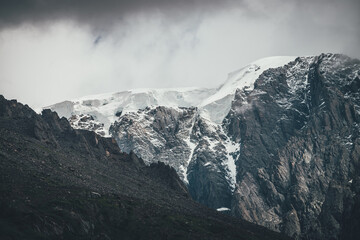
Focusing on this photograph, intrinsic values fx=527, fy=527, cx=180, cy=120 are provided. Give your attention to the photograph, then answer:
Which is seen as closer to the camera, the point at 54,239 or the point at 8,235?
the point at 8,235

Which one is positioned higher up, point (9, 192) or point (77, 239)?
point (9, 192)

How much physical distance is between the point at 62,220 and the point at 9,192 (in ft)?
76.3

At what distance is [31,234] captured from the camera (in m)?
Answer: 174

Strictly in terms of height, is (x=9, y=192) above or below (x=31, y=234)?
above

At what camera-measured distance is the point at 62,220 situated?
196375 mm

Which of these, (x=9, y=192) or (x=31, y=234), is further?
(x=9, y=192)

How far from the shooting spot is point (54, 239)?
181500mm

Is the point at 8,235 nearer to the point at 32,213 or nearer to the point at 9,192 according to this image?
the point at 32,213

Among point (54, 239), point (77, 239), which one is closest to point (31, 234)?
point (54, 239)

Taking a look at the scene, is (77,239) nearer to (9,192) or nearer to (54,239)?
(54,239)

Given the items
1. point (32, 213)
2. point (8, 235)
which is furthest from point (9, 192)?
point (8, 235)

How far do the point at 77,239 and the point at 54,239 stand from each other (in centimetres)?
1299

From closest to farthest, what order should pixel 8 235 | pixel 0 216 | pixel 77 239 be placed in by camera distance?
1. pixel 8 235
2. pixel 0 216
3. pixel 77 239

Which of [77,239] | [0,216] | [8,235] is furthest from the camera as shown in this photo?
[77,239]
